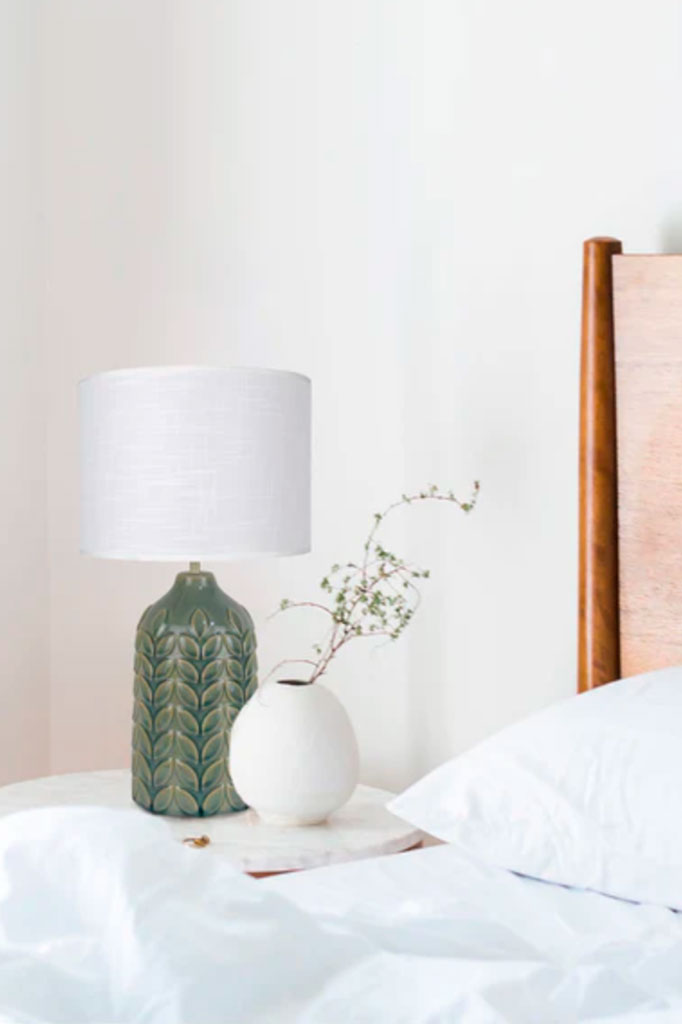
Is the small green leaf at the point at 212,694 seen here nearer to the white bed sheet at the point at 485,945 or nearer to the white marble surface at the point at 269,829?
the white marble surface at the point at 269,829

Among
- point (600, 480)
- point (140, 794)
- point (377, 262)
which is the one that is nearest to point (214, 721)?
point (140, 794)

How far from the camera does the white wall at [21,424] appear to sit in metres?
2.40

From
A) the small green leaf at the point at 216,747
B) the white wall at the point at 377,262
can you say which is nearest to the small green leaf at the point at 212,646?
the small green leaf at the point at 216,747

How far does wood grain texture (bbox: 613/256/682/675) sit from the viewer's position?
5.25 ft

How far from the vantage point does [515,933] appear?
41.8 inches

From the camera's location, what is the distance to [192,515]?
1.69 metres

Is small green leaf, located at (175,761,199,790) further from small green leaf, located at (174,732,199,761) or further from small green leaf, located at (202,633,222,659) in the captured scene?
small green leaf, located at (202,633,222,659)

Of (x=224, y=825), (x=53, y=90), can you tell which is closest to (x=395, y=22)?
(x=53, y=90)

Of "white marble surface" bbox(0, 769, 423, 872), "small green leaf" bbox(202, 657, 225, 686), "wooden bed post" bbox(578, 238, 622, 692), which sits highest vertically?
"wooden bed post" bbox(578, 238, 622, 692)

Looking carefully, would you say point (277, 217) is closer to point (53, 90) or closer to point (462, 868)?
point (53, 90)

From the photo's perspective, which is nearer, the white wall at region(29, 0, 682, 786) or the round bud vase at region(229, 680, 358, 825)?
the round bud vase at region(229, 680, 358, 825)

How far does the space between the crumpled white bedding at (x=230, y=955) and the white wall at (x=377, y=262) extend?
888 millimetres

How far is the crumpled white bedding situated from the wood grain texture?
0.62m

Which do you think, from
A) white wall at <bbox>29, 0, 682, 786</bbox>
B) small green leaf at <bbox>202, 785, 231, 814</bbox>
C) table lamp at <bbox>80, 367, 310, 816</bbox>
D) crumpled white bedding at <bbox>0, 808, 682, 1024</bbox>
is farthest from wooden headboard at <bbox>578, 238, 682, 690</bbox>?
crumpled white bedding at <bbox>0, 808, 682, 1024</bbox>
